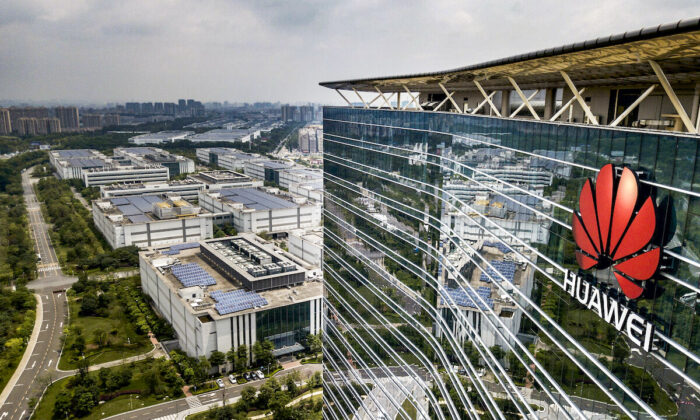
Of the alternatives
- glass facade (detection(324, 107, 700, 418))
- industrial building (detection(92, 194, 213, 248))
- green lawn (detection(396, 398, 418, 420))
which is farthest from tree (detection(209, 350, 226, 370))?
industrial building (detection(92, 194, 213, 248))

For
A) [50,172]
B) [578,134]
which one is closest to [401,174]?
[578,134]

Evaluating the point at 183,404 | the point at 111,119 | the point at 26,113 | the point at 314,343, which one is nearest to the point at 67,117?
the point at 26,113

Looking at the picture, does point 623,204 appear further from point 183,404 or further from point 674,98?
point 183,404

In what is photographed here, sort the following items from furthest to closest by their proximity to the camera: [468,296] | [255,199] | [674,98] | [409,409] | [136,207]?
[255,199]
[136,207]
[409,409]
[468,296]
[674,98]

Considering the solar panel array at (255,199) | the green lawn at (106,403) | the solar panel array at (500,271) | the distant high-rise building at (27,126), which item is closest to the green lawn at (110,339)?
the green lawn at (106,403)

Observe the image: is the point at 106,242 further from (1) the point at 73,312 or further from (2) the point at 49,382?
(2) the point at 49,382

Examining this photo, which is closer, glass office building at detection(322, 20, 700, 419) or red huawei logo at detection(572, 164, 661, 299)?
glass office building at detection(322, 20, 700, 419)

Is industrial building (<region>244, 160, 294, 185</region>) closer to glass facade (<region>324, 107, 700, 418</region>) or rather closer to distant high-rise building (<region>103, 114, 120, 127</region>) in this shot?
glass facade (<region>324, 107, 700, 418</region>)
